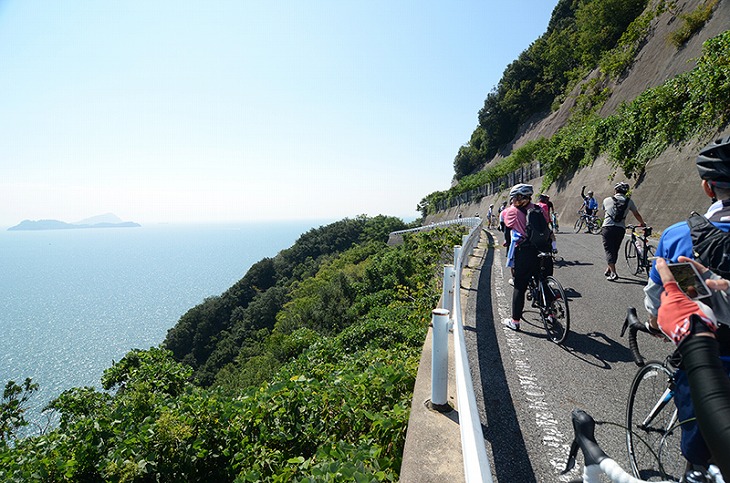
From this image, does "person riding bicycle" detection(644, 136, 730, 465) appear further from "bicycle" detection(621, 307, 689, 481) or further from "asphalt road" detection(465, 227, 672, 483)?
"asphalt road" detection(465, 227, 672, 483)

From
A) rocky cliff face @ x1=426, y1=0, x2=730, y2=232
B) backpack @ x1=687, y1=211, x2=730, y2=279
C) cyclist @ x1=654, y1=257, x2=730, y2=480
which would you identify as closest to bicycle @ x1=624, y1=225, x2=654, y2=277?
rocky cliff face @ x1=426, y1=0, x2=730, y2=232

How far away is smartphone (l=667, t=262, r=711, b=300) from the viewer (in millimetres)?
1621

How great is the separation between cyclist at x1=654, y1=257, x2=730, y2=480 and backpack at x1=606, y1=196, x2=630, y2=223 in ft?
21.9

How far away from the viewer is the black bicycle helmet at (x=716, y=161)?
6.24 feet

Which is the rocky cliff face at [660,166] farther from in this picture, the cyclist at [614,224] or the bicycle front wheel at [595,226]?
the cyclist at [614,224]

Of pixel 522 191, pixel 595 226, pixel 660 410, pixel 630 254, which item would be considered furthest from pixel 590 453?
pixel 595 226

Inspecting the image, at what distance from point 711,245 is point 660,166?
14.3 meters

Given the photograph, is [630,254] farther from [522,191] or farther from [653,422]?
[653,422]

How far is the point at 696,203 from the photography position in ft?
32.9

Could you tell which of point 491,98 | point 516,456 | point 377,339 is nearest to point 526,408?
point 516,456

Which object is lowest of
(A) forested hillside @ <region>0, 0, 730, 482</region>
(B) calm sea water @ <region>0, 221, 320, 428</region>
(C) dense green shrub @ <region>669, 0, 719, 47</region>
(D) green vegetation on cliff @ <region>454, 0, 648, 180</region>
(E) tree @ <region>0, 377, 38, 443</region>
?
(B) calm sea water @ <region>0, 221, 320, 428</region>

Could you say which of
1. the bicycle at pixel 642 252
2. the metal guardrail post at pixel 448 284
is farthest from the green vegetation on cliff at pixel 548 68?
the metal guardrail post at pixel 448 284

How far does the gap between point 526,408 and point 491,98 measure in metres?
66.9

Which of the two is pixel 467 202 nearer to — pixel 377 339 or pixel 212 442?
pixel 377 339
